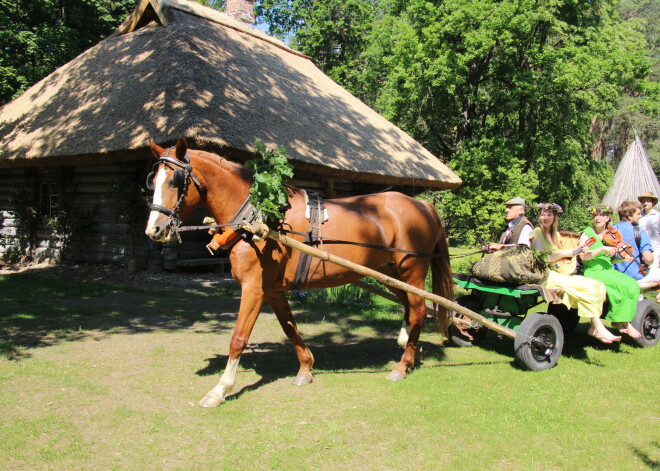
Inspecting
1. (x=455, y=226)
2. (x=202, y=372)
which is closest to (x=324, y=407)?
(x=202, y=372)

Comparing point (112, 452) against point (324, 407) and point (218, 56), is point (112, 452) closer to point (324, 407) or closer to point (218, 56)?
point (324, 407)

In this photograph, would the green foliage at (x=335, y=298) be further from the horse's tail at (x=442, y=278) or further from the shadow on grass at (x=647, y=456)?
the shadow on grass at (x=647, y=456)

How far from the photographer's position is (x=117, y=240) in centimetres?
1219

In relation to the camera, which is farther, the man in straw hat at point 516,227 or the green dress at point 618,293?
the man in straw hat at point 516,227

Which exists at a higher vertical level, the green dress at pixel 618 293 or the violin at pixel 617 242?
the violin at pixel 617 242

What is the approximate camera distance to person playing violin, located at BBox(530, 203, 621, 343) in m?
5.59

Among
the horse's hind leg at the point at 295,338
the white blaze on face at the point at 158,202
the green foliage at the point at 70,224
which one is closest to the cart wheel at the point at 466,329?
the horse's hind leg at the point at 295,338

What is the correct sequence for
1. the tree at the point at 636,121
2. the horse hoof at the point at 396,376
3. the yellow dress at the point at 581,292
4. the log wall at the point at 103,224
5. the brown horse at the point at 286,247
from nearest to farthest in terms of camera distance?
1. the brown horse at the point at 286,247
2. the horse hoof at the point at 396,376
3. the yellow dress at the point at 581,292
4. the log wall at the point at 103,224
5. the tree at the point at 636,121

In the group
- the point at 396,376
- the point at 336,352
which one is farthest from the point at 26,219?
the point at 396,376

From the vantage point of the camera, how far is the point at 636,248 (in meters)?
7.31

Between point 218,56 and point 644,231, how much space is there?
970 cm

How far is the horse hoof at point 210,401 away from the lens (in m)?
4.23

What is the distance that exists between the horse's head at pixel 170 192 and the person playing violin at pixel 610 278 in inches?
183

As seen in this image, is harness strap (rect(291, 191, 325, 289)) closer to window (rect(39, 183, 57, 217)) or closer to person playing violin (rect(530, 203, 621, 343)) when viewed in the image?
person playing violin (rect(530, 203, 621, 343))
